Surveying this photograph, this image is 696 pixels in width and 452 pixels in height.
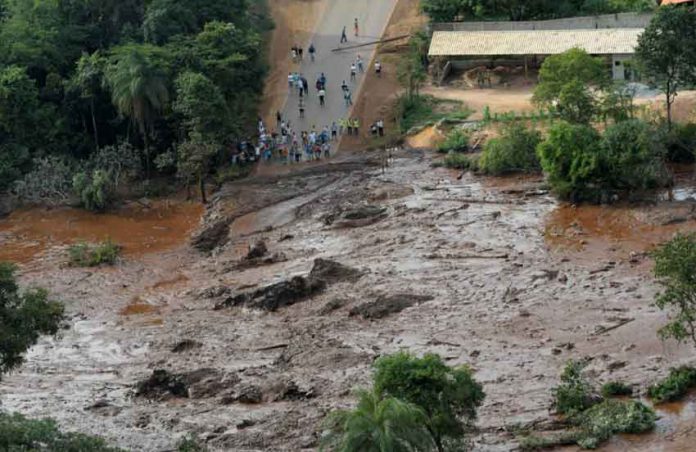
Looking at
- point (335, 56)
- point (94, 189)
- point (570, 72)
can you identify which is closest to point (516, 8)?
point (335, 56)

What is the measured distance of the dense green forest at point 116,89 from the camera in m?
60.1

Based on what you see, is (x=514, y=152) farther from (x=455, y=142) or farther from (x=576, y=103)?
Answer: (x=455, y=142)

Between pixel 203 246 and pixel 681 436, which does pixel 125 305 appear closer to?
pixel 203 246

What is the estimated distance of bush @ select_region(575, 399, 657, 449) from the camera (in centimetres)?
3334

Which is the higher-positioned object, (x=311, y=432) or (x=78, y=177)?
(x=78, y=177)

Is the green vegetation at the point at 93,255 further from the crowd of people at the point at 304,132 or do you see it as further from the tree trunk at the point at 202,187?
the crowd of people at the point at 304,132

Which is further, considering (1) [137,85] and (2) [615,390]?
(1) [137,85]

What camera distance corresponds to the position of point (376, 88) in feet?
219

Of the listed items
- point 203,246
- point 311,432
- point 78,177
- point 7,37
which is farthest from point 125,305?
point 7,37

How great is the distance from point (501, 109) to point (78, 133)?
19413mm

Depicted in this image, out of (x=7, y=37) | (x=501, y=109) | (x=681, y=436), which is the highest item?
(x=7, y=37)

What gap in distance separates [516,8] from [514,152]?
49.4 feet

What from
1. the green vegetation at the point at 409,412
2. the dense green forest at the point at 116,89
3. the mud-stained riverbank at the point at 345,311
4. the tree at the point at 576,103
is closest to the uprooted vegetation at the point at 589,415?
the mud-stained riverbank at the point at 345,311

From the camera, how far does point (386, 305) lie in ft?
148
